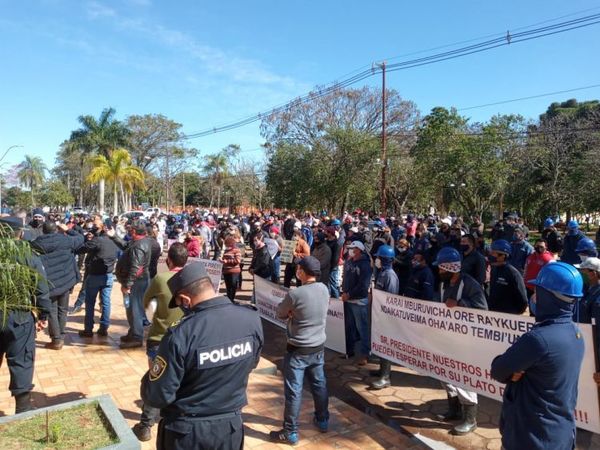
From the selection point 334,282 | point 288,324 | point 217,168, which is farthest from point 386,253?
point 217,168

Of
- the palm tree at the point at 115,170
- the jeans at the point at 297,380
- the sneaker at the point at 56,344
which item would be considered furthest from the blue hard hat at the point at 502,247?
the palm tree at the point at 115,170

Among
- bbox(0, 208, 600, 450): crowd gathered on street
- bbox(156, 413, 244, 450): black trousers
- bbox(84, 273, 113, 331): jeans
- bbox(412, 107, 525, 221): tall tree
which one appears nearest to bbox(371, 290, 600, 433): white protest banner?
bbox(0, 208, 600, 450): crowd gathered on street

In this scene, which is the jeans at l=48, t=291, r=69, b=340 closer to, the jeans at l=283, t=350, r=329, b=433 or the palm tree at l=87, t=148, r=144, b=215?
the jeans at l=283, t=350, r=329, b=433

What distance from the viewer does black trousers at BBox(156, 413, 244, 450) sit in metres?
2.37

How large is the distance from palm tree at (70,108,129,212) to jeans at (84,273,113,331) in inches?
1272

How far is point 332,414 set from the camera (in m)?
4.65

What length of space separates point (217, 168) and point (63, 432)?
2158 inches

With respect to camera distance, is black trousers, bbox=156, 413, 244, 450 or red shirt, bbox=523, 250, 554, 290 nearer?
black trousers, bbox=156, 413, 244, 450

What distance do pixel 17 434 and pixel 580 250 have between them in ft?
19.5

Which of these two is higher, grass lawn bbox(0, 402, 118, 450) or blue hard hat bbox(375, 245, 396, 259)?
blue hard hat bbox(375, 245, 396, 259)

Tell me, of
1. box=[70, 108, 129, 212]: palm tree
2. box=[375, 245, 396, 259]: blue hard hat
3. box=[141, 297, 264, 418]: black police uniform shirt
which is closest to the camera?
box=[141, 297, 264, 418]: black police uniform shirt

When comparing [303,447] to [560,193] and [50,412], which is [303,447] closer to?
[50,412]

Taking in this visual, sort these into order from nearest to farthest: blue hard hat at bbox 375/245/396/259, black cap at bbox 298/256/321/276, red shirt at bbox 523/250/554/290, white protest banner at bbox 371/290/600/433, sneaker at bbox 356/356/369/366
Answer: white protest banner at bbox 371/290/600/433, black cap at bbox 298/256/321/276, blue hard hat at bbox 375/245/396/259, sneaker at bbox 356/356/369/366, red shirt at bbox 523/250/554/290

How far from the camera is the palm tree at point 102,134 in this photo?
119 ft
